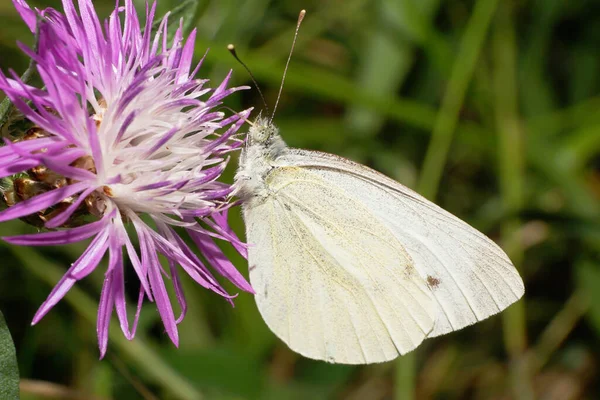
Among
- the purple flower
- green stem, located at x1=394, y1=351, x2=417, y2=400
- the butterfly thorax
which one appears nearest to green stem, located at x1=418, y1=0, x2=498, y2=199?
green stem, located at x1=394, y1=351, x2=417, y2=400

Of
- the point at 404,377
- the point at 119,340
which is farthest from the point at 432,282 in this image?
the point at 119,340

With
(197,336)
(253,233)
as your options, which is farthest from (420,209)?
(197,336)

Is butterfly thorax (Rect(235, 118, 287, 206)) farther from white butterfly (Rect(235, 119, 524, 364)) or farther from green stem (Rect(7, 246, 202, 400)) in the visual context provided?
green stem (Rect(7, 246, 202, 400))

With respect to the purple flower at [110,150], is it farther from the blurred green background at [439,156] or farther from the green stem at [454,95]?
the green stem at [454,95]

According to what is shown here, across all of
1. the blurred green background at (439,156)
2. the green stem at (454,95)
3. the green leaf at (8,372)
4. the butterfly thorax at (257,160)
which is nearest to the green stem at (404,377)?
the blurred green background at (439,156)

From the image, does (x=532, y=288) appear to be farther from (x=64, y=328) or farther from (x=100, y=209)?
(x=100, y=209)
